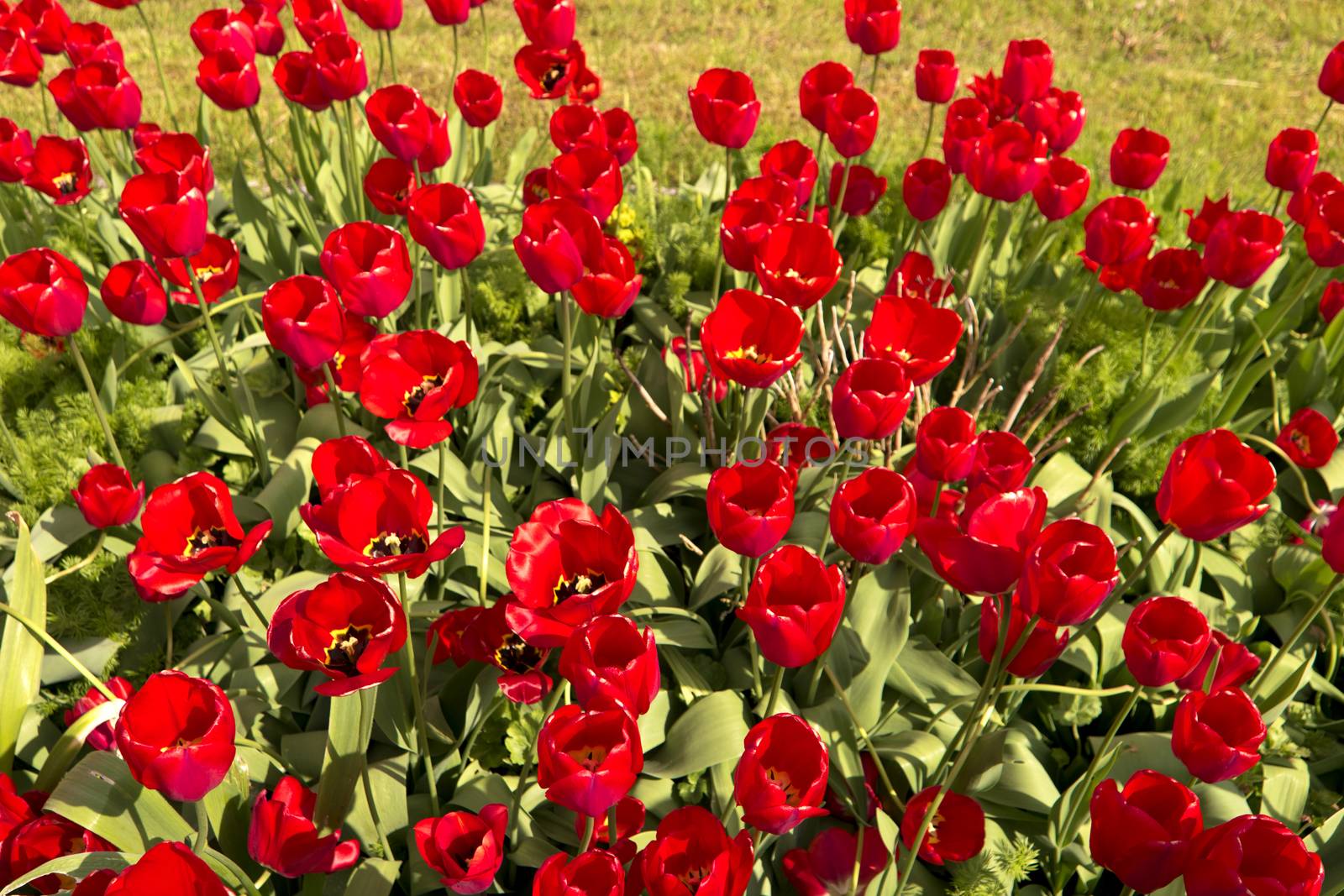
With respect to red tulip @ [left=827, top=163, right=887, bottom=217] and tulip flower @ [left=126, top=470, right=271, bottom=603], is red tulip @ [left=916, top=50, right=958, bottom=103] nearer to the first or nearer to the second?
red tulip @ [left=827, top=163, right=887, bottom=217]

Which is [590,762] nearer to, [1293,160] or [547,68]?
[547,68]

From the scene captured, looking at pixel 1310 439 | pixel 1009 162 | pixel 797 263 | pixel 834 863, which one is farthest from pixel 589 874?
pixel 1310 439

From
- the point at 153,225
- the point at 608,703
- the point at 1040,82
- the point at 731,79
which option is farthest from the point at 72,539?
the point at 1040,82

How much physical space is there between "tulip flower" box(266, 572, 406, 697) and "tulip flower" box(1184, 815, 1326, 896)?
1.02 meters

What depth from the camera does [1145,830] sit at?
4.34 ft

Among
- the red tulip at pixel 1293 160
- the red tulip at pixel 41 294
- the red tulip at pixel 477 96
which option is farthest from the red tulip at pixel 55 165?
the red tulip at pixel 1293 160

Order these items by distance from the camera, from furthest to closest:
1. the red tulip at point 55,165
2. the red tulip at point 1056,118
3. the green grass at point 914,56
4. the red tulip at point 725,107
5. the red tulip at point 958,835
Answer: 1. the green grass at point 914,56
2. the red tulip at point 1056,118
3. the red tulip at point 55,165
4. the red tulip at point 725,107
5. the red tulip at point 958,835

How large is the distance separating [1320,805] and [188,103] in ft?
18.5

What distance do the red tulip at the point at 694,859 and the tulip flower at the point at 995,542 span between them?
0.48 metres

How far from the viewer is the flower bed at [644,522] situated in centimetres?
142

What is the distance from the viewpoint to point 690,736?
190 cm

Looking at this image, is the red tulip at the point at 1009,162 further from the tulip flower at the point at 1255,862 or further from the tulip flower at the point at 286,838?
the tulip flower at the point at 286,838

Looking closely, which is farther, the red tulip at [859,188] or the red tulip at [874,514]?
the red tulip at [859,188]

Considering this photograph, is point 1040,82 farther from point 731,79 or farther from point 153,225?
point 153,225
